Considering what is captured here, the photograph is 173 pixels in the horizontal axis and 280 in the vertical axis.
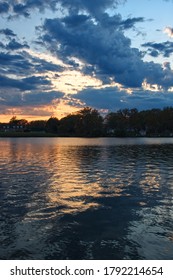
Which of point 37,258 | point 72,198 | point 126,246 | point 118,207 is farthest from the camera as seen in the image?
point 72,198

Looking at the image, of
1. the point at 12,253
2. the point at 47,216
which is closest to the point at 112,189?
the point at 47,216

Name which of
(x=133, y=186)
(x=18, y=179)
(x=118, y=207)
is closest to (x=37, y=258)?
(x=118, y=207)

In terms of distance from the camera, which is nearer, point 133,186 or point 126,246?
point 126,246

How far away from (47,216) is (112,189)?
31.4 feet

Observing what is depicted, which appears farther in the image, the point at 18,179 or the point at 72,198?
the point at 18,179

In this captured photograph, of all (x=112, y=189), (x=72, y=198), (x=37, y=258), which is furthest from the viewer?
(x=112, y=189)

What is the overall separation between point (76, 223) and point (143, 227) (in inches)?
137

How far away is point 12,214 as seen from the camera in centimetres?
1881

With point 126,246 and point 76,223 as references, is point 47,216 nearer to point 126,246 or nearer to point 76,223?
point 76,223

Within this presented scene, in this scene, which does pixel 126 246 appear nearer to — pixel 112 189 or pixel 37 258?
pixel 37 258
